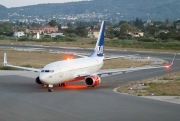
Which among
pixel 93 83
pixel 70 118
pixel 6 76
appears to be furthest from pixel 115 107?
pixel 6 76

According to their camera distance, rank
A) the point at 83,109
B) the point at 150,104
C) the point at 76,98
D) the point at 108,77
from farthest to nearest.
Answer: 1. the point at 108,77
2. the point at 76,98
3. the point at 150,104
4. the point at 83,109

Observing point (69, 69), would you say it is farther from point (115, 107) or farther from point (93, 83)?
point (115, 107)

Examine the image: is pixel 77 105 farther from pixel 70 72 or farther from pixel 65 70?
pixel 70 72

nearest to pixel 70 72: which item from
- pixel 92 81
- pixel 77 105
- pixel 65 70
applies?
pixel 65 70

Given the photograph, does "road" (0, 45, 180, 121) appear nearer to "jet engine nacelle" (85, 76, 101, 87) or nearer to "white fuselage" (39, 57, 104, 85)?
"jet engine nacelle" (85, 76, 101, 87)

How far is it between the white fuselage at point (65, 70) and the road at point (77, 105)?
3.88 feet

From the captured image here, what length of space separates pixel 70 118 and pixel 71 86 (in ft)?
53.0

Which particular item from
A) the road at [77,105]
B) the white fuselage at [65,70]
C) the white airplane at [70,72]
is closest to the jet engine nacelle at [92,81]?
the white airplane at [70,72]

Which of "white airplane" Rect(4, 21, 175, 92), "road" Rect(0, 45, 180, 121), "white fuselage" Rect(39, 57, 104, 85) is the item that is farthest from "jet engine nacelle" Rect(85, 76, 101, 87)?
"white fuselage" Rect(39, 57, 104, 85)

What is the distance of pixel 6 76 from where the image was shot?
51.6 meters

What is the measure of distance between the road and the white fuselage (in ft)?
3.88

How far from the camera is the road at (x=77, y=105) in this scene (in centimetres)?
2684

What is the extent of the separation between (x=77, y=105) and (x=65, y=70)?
863 centimetres

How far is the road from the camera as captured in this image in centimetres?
2684
